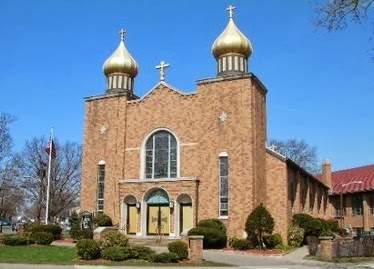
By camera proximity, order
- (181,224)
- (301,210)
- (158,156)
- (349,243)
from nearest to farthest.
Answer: (349,243)
(181,224)
(158,156)
(301,210)

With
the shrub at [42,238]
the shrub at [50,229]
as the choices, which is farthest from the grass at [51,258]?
the shrub at [50,229]

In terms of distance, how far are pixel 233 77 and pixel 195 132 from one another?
4.37 meters

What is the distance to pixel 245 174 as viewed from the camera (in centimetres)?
2989

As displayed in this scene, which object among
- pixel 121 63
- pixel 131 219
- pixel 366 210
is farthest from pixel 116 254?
pixel 366 210

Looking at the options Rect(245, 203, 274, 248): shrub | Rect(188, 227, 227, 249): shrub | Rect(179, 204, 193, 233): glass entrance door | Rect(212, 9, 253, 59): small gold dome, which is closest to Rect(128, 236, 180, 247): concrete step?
Rect(179, 204, 193, 233): glass entrance door

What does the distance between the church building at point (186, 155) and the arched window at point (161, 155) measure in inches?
2.7

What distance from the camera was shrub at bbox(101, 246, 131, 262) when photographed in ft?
66.1

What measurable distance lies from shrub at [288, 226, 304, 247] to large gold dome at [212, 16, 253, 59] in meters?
12.0

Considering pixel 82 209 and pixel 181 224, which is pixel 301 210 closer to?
pixel 181 224

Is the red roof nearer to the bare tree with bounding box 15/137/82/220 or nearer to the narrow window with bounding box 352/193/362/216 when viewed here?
the narrow window with bounding box 352/193/362/216

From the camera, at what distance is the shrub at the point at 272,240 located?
1131 inches

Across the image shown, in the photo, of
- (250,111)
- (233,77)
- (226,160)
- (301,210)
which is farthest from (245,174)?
(301,210)

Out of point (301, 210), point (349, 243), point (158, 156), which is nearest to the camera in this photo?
point (349, 243)

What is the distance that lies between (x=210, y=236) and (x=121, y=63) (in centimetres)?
1542
